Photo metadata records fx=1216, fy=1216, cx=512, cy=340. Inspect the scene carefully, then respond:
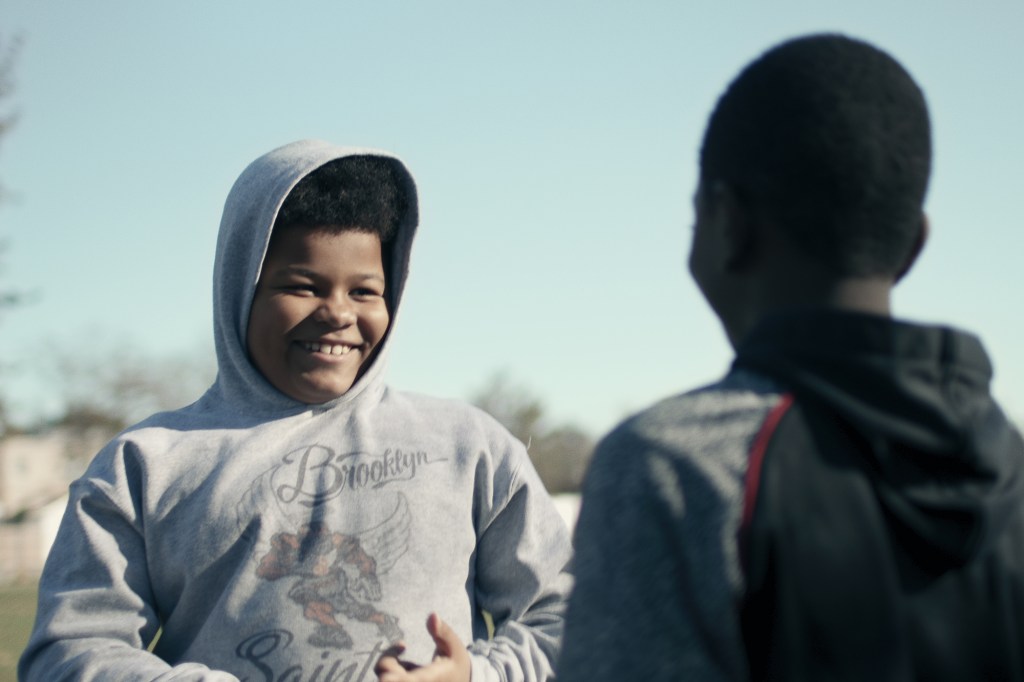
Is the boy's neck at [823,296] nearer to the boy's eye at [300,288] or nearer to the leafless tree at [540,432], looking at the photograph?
the boy's eye at [300,288]

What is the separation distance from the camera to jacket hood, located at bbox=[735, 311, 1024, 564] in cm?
148

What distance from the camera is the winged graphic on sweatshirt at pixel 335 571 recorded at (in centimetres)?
270

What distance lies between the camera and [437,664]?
250cm

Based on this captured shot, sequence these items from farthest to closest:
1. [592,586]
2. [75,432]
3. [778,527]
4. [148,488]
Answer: [75,432] → [148,488] → [592,586] → [778,527]

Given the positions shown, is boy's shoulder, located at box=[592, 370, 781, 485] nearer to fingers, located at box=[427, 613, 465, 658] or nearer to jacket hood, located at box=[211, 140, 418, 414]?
fingers, located at box=[427, 613, 465, 658]

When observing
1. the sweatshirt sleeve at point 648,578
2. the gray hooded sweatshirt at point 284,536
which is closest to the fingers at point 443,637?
the gray hooded sweatshirt at point 284,536

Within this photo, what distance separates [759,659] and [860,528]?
0.65ft

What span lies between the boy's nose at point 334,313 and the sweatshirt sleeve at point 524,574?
532mm

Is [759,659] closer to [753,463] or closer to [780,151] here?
[753,463]

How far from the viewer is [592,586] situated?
60.7 inches

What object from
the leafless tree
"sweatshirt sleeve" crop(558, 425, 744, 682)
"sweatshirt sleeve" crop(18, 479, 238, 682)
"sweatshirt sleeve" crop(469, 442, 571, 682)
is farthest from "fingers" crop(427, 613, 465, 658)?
the leafless tree

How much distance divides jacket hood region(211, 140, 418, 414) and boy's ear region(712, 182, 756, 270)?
4.95 feet

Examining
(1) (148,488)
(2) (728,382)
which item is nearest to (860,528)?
(2) (728,382)

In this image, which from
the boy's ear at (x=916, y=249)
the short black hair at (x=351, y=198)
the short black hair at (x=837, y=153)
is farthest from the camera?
the short black hair at (x=351, y=198)
